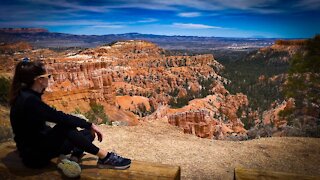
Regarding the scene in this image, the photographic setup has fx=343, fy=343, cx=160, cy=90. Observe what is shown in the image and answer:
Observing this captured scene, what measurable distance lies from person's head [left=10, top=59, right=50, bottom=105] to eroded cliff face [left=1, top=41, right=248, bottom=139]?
11.2 m

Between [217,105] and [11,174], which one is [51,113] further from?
[217,105]

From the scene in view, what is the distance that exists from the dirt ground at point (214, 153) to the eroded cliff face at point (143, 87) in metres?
5.01

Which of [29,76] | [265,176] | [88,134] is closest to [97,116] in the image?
[88,134]

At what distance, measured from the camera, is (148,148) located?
27.8 feet

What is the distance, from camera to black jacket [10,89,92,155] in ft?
11.9

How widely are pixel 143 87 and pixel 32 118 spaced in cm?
7113

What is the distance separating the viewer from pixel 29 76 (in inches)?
144

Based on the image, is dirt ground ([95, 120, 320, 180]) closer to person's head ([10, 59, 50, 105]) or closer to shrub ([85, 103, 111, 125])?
person's head ([10, 59, 50, 105])

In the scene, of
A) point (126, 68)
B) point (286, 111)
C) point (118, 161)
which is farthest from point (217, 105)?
point (118, 161)

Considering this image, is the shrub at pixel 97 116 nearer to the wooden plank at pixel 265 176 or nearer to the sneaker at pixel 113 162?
the sneaker at pixel 113 162

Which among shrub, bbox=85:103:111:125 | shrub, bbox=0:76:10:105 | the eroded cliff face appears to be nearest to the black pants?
shrub, bbox=85:103:111:125

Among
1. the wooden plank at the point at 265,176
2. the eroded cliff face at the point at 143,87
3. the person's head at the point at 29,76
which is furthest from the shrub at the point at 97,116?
the wooden plank at the point at 265,176

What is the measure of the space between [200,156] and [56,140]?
4760 mm

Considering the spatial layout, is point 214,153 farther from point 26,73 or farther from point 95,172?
point 26,73
